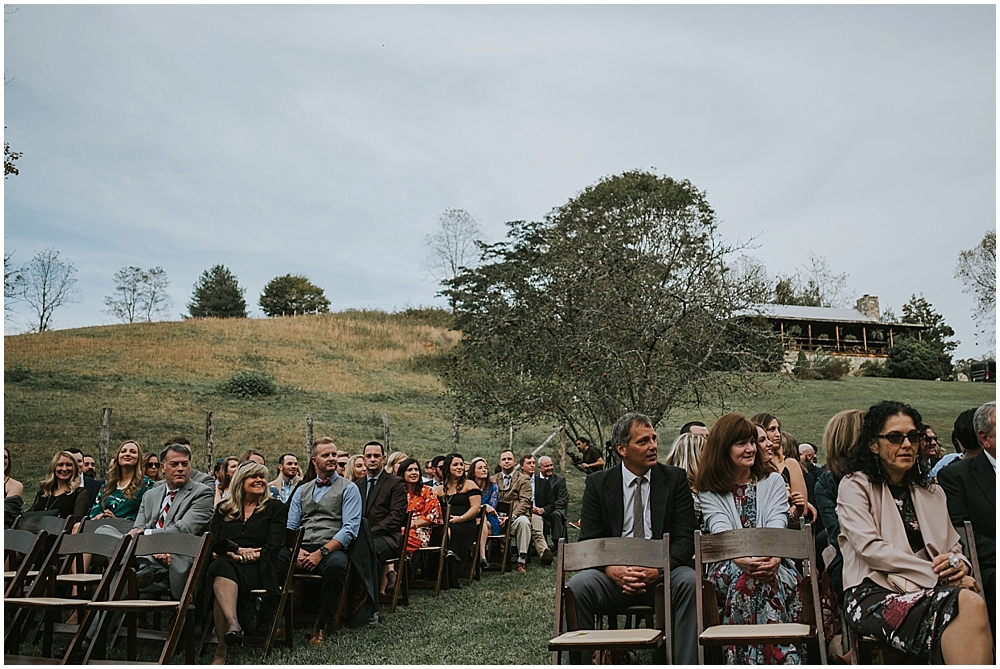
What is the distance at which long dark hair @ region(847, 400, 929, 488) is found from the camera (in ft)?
12.7

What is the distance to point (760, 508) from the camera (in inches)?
182

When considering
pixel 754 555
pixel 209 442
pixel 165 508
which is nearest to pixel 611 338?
pixel 165 508

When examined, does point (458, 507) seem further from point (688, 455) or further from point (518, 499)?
point (688, 455)

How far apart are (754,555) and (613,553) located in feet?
2.38

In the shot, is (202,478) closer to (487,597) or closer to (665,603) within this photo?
(487,597)

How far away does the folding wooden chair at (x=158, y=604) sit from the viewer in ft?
14.8

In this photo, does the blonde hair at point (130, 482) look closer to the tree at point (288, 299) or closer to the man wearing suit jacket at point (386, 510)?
the man wearing suit jacket at point (386, 510)

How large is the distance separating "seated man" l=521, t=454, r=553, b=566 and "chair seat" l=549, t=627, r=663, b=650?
18.6ft

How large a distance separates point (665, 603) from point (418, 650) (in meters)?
2.22

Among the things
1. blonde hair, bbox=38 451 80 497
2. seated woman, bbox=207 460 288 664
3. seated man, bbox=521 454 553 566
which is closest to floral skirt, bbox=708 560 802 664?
seated woman, bbox=207 460 288 664

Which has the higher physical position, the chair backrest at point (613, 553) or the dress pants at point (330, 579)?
the chair backrest at point (613, 553)

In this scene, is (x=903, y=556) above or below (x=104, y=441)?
below

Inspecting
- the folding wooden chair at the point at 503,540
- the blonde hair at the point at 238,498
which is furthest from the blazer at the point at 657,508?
the folding wooden chair at the point at 503,540

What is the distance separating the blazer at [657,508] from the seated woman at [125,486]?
4069 mm
